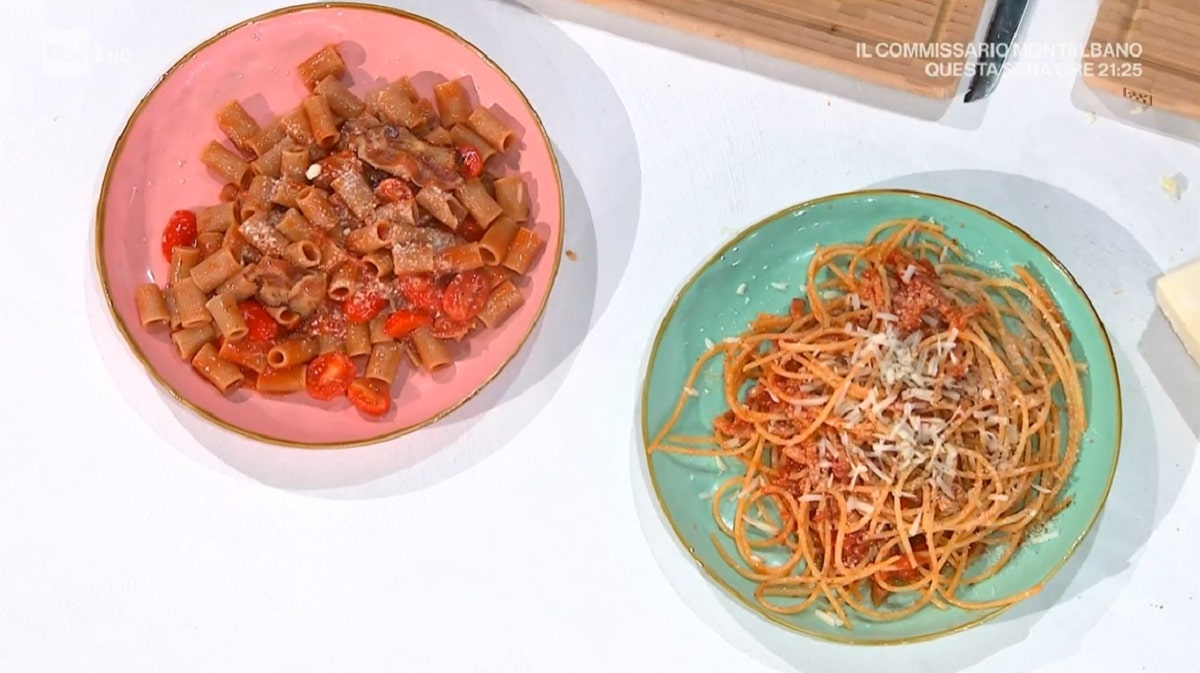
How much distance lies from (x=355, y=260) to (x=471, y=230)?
19 cm

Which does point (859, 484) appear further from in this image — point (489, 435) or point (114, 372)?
point (114, 372)

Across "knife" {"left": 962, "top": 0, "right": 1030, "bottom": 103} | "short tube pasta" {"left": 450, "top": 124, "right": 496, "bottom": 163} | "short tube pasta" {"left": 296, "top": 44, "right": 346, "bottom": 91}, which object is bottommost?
"short tube pasta" {"left": 450, "top": 124, "right": 496, "bottom": 163}

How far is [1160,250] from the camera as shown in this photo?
1.77m

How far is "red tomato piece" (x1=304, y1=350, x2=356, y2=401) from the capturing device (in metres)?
1.68

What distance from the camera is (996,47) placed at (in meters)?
1.79

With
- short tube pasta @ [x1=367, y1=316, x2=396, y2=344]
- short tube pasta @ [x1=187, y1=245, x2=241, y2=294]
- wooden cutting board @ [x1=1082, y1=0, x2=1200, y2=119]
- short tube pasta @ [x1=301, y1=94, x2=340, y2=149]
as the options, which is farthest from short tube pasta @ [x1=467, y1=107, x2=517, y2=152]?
wooden cutting board @ [x1=1082, y1=0, x2=1200, y2=119]

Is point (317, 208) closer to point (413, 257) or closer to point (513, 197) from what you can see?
point (413, 257)

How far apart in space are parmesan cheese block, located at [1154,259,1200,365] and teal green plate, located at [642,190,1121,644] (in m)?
0.18

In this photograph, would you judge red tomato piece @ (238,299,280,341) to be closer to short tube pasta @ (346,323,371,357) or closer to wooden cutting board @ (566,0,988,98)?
short tube pasta @ (346,323,371,357)

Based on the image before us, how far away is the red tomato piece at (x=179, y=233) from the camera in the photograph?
1.75m

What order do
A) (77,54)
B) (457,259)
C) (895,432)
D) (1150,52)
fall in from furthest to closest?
(77,54)
(1150,52)
(457,259)
(895,432)

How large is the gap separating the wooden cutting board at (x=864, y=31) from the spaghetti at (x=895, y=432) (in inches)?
11.0

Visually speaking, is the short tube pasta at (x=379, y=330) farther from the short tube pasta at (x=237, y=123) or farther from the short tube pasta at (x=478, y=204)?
the short tube pasta at (x=237, y=123)

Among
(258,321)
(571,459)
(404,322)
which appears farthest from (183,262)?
(571,459)
